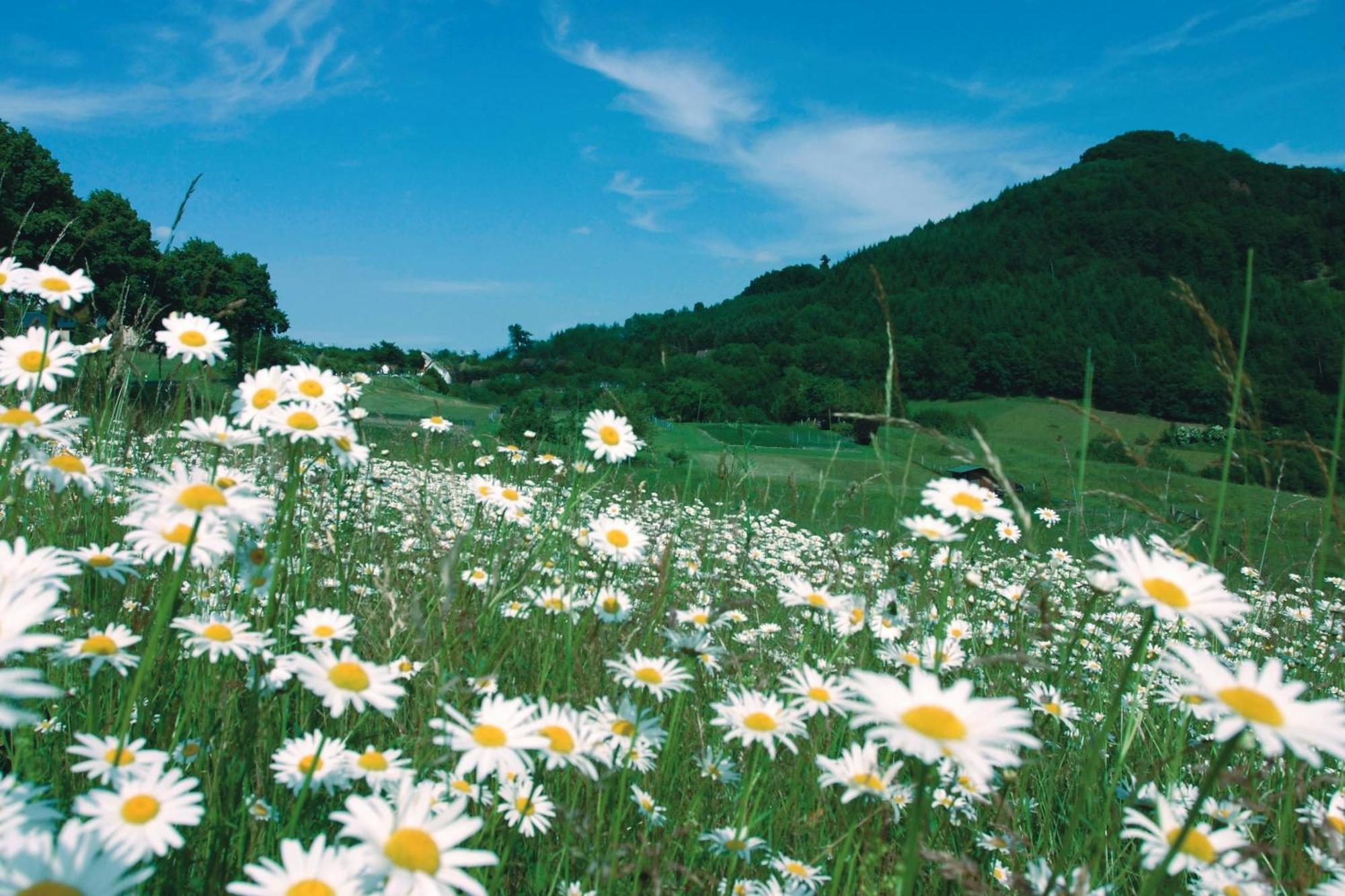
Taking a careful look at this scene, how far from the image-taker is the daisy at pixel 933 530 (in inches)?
71.6

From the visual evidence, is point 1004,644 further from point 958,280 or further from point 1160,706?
point 958,280

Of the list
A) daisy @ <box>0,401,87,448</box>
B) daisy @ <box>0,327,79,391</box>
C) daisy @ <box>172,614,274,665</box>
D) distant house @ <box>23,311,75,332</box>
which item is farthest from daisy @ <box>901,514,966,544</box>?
distant house @ <box>23,311,75,332</box>

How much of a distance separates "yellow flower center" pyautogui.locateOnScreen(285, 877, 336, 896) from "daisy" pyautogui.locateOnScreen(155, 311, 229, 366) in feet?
4.57

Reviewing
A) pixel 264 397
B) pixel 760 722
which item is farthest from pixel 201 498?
pixel 760 722

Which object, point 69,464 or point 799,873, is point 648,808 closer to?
point 799,873

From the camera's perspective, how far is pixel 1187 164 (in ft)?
346

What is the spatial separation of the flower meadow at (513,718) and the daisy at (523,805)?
0.04 feet

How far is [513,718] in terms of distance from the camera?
130 centimetres

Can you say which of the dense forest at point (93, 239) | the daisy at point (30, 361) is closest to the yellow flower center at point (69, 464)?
the daisy at point (30, 361)

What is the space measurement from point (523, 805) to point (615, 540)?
0.69 metres

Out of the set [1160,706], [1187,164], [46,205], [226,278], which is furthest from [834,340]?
[1187,164]

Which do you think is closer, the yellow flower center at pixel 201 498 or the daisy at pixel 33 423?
the yellow flower center at pixel 201 498

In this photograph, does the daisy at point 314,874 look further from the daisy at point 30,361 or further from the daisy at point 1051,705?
the daisy at point 1051,705

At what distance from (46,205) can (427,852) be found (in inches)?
1229
